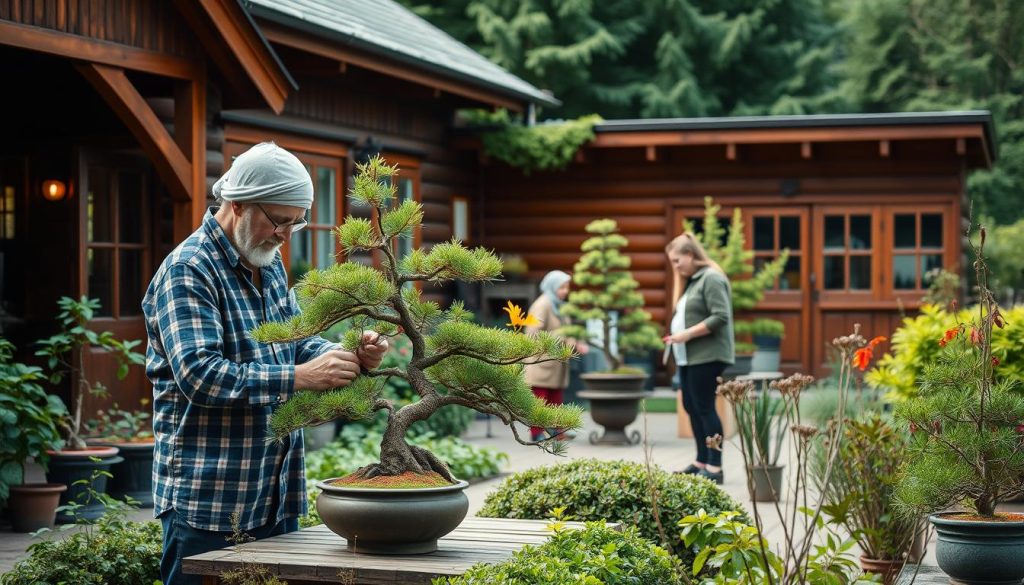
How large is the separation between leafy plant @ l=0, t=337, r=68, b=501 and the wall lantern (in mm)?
2738

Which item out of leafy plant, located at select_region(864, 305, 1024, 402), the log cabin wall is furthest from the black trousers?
the log cabin wall

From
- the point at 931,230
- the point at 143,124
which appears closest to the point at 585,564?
the point at 143,124

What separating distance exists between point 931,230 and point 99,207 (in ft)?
34.2

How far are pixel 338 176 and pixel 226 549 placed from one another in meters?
9.77

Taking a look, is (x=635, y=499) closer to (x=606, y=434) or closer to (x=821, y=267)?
(x=606, y=434)

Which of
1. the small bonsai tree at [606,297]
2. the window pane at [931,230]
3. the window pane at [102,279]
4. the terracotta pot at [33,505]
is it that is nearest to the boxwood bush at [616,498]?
the terracotta pot at [33,505]

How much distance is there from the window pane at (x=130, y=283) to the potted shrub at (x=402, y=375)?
691 centimetres

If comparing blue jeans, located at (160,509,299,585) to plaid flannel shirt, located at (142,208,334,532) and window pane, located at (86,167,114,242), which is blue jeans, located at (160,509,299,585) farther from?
window pane, located at (86,167,114,242)

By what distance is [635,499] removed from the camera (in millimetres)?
5617

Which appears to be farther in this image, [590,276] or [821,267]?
[821,267]

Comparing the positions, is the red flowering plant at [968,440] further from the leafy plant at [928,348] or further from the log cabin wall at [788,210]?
the log cabin wall at [788,210]

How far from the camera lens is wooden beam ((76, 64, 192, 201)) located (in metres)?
8.59

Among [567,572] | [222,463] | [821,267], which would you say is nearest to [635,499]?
[567,572]

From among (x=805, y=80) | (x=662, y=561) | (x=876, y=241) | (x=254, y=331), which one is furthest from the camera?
(x=805, y=80)
